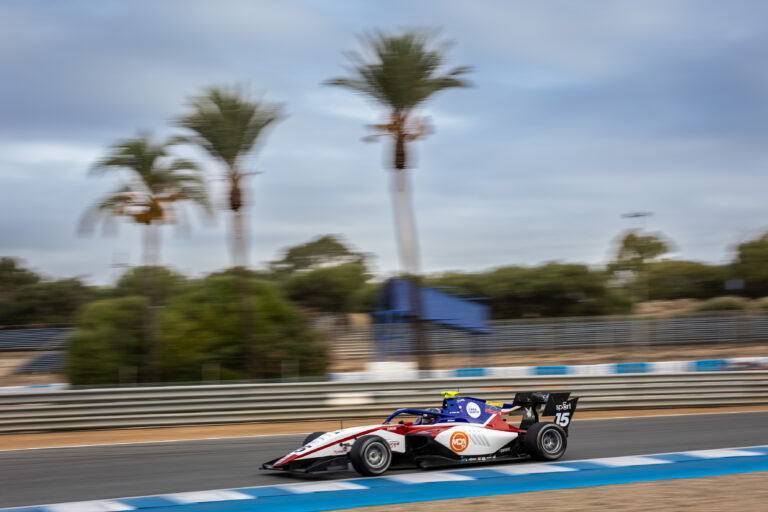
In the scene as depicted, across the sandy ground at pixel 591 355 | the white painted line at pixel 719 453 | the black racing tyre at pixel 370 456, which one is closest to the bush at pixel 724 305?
the sandy ground at pixel 591 355

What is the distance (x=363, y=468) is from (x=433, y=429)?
1.02 m

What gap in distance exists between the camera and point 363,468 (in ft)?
29.4

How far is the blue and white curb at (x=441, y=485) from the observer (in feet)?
25.7

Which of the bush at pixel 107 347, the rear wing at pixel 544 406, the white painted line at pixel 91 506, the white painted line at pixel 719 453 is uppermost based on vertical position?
the bush at pixel 107 347

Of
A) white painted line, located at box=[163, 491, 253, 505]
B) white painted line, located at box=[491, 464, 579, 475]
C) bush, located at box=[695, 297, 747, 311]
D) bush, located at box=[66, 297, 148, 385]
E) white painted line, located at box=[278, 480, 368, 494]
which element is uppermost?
bush, located at box=[695, 297, 747, 311]

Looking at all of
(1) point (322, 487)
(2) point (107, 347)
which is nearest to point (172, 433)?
(2) point (107, 347)

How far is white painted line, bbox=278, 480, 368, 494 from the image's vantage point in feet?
28.1

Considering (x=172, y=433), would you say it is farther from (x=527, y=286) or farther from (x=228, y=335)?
(x=527, y=286)

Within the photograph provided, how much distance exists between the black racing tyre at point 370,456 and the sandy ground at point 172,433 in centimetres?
561

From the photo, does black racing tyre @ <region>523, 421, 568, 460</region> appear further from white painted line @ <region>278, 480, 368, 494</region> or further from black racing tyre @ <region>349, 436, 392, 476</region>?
white painted line @ <region>278, 480, 368, 494</region>

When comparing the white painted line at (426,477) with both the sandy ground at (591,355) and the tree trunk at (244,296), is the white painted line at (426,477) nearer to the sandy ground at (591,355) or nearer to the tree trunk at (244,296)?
the tree trunk at (244,296)

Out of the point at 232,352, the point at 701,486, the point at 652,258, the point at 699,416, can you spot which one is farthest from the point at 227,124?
the point at 652,258

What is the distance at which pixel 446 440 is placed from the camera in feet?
31.1

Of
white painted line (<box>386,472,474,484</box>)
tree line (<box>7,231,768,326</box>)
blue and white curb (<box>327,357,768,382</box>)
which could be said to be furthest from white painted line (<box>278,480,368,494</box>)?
tree line (<box>7,231,768,326</box>)
